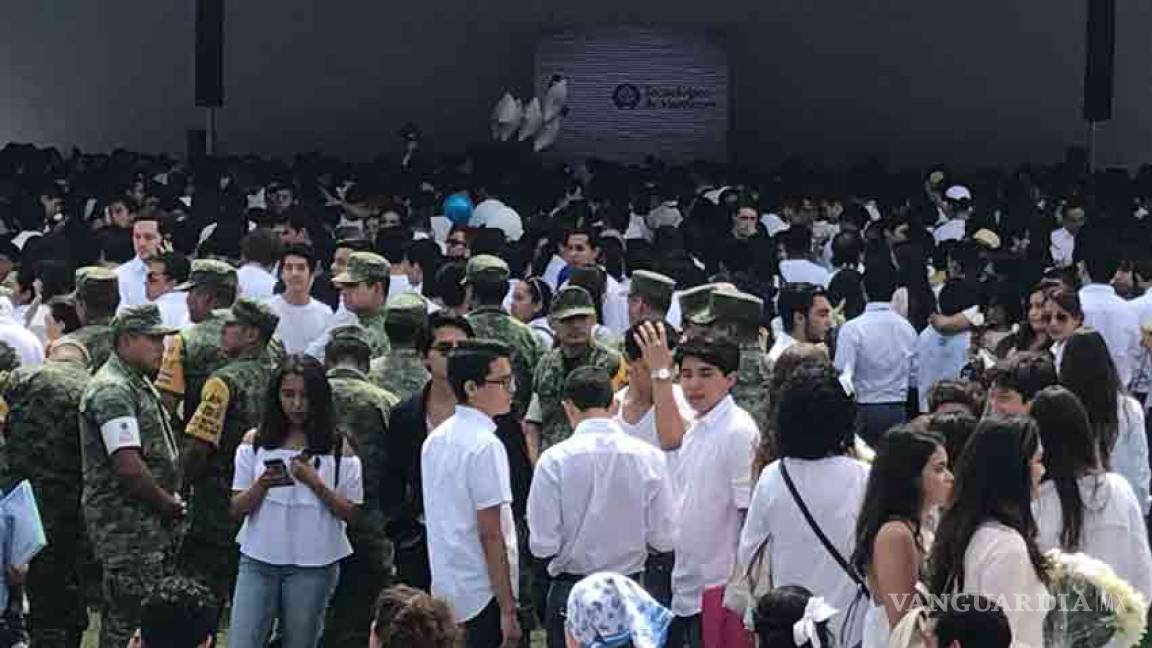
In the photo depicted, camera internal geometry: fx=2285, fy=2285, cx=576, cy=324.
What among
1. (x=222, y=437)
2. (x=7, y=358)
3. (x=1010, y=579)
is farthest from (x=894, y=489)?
(x=7, y=358)

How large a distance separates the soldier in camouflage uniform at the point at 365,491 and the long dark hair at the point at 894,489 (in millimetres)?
2738

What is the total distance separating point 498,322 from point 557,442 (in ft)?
2.77

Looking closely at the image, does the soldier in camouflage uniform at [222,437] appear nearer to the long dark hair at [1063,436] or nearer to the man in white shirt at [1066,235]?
the long dark hair at [1063,436]

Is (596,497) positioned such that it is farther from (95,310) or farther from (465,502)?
(95,310)

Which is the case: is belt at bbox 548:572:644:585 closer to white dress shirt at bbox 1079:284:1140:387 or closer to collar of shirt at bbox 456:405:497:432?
collar of shirt at bbox 456:405:497:432

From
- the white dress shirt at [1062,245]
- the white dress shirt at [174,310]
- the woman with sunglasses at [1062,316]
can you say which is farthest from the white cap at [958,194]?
the white dress shirt at [174,310]

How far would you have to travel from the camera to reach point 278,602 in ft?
25.5

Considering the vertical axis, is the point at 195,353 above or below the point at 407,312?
below

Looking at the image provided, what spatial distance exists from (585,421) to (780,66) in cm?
1825

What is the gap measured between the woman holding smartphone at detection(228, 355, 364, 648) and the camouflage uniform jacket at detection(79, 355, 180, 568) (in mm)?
347

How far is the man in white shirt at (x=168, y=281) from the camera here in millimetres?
9844

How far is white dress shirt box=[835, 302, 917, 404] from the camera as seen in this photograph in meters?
10.7

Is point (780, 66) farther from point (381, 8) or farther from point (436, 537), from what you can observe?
point (436, 537)

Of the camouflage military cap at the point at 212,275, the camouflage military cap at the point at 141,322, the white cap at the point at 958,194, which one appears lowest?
the white cap at the point at 958,194
